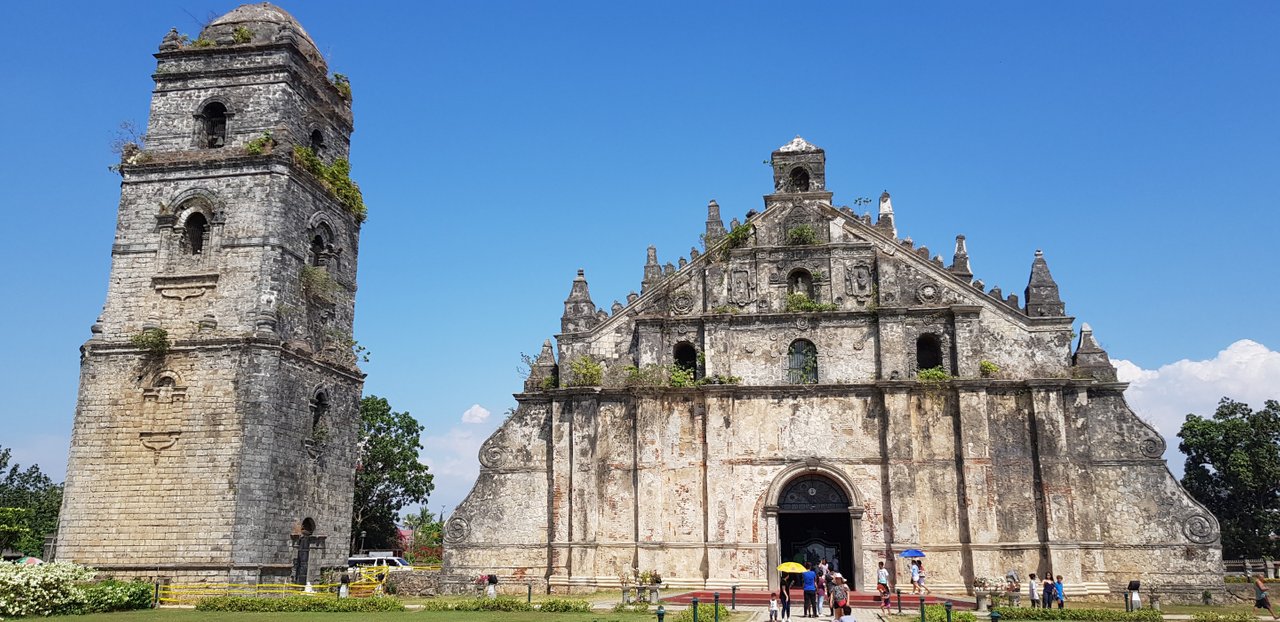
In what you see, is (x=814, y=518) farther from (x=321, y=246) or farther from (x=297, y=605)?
(x=321, y=246)

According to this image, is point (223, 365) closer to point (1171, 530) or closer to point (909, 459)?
point (909, 459)

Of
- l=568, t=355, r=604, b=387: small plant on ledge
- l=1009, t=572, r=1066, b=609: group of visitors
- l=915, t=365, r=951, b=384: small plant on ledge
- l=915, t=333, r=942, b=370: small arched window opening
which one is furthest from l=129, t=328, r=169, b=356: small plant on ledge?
l=1009, t=572, r=1066, b=609: group of visitors

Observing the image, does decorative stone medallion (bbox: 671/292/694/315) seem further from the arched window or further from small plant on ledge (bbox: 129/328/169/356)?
small plant on ledge (bbox: 129/328/169/356)

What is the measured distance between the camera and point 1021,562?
25.8 metres

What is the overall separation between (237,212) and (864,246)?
18505 mm

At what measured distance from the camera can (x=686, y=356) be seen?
2922cm

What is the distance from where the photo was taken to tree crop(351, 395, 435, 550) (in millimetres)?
50281

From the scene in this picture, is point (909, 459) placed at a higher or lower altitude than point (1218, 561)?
higher

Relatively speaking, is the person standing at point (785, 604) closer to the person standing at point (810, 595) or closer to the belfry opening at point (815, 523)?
the person standing at point (810, 595)

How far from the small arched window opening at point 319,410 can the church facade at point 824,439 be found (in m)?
5.38

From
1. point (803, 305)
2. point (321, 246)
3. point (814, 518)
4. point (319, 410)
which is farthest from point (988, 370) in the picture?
point (321, 246)

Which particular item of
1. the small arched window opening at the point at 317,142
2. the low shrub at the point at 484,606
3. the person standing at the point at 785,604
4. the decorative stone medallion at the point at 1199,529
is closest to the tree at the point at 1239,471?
the decorative stone medallion at the point at 1199,529

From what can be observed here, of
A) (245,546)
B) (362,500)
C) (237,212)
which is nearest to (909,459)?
(245,546)

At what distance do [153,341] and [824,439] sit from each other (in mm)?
19077
